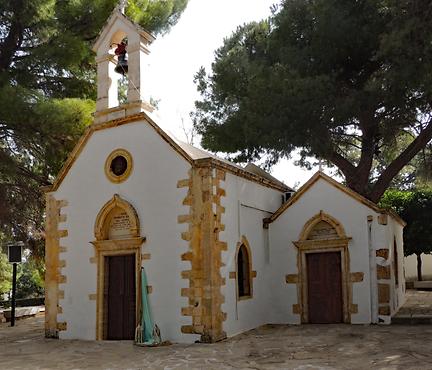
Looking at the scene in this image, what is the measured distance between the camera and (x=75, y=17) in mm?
17109

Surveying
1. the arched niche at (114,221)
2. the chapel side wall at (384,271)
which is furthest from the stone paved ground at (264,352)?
the arched niche at (114,221)

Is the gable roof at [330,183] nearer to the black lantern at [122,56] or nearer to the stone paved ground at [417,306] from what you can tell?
the stone paved ground at [417,306]

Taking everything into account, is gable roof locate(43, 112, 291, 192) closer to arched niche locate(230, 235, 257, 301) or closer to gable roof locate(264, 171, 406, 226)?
gable roof locate(264, 171, 406, 226)

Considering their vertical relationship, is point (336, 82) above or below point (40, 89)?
below

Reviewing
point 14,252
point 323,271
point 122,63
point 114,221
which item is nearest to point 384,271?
point 323,271

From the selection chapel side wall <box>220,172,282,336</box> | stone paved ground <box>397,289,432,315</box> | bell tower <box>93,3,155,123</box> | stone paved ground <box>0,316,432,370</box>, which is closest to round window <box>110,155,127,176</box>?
bell tower <box>93,3,155,123</box>

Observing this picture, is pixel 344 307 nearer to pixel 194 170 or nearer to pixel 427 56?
pixel 194 170

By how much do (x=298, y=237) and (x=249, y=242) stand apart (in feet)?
4.97

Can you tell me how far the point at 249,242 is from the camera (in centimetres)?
1298

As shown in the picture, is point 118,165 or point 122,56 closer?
point 118,165

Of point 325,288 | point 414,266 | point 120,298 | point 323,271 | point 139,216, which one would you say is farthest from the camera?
point 414,266

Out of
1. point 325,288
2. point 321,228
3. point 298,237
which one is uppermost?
point 321,228

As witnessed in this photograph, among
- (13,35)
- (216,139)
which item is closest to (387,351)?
(216,139)

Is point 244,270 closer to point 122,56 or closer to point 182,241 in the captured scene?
point 182,241
